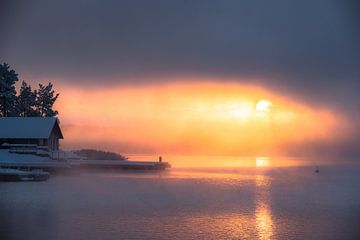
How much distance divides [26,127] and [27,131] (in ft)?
3.77

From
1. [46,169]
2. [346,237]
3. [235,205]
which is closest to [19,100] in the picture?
[46,169]

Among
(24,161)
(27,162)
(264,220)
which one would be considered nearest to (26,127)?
(24,161)

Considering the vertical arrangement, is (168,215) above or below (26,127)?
below

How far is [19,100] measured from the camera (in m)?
93.9

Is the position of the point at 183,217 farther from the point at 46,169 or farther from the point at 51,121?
the point at 51,121

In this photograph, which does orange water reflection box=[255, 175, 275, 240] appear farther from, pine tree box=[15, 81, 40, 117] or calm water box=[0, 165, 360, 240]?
pine tree box=[15, 81, 40, 117]

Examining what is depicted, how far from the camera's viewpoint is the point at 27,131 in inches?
2680

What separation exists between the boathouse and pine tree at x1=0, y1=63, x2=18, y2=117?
15376mm

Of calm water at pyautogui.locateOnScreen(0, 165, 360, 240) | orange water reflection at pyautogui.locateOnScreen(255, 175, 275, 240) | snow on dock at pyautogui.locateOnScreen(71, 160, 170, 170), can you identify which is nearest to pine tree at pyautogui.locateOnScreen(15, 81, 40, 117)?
snow on dock at pyautogui.locateOnScreen(71, 160, 170, 170)

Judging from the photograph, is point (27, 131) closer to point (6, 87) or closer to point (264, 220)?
point (6, 87)

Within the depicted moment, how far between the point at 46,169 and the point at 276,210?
125 ft

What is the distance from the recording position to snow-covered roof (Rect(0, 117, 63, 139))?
6738 centimetres

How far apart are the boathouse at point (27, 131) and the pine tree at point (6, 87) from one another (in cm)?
1538

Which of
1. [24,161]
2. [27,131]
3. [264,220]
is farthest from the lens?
[27,131]
